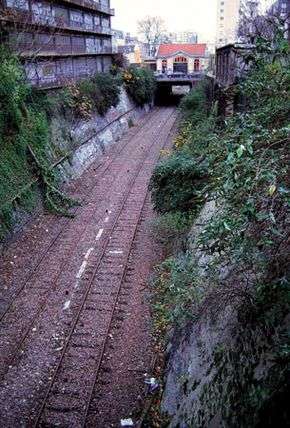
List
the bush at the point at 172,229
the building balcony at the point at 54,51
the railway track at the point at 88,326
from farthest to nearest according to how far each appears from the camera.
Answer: the building balcony at the point at 54,51
the bush at the point at 172,229
the railway track at the point at 88,326

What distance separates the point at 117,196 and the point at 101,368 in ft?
34.8

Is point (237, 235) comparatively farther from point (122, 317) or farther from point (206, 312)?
point (122, 317)

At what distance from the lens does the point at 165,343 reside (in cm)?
947

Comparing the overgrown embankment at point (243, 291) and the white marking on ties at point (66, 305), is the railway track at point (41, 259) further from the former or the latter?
the overgrown embankment at point (243, 291)

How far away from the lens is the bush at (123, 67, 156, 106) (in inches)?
1501

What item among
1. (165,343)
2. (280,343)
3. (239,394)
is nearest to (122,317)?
(165,343)

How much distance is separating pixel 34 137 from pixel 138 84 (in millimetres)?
23617

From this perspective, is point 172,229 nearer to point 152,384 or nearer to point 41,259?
point 41,259

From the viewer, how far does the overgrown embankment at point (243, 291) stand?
4871mm

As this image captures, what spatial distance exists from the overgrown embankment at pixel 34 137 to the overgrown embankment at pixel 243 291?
8.25 metres

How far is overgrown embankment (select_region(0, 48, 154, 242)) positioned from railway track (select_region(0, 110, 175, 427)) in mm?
2633

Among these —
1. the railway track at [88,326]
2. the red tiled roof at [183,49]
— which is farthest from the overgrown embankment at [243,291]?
the red tiled roof at [183,49]

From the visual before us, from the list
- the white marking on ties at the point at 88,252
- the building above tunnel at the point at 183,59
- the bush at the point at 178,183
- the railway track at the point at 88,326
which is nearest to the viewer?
the railway track at the point at 88,326

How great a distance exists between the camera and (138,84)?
39344 mm
